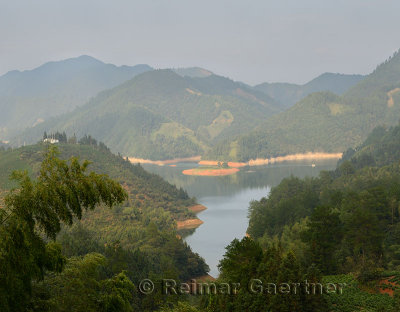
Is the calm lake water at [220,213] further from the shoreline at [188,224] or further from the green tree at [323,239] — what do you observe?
the green tree at [323,239]

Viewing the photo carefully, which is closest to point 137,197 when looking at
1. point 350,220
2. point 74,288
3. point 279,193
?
point 279,193

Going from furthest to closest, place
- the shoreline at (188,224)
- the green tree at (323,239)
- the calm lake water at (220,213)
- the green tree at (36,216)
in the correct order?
the shoreline at (188,224) → the calm lake water at (220,213) → the green tree at (323,239) → the green tree at (36,216)

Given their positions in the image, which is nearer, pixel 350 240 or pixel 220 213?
pixel 350 240

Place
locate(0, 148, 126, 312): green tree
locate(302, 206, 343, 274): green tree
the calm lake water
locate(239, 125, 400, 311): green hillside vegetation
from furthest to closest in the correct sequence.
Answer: the calm lake water
locate(302, 206, 343, 274): green tree
locate(239, 125, 400, 311): green hillside vegetation
locate(0, 148, 126, 312): green tree

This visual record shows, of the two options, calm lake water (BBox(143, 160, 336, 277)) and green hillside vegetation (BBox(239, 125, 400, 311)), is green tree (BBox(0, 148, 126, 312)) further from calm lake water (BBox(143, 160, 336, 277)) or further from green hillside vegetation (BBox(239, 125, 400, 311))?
calm lake water (BBox(143, 160, 336, 277))

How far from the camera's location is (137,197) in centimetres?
13550

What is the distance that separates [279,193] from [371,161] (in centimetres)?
5594
